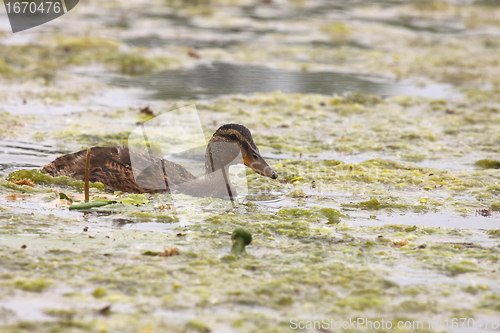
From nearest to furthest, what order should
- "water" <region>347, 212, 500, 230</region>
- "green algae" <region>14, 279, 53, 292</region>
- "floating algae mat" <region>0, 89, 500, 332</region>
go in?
"floating algae mat" <region>0, 89, 500, 332</region> → "green algae" <region>14, 279, 53, 292</region> → "water" <region>347, 212, 500, 230</region>

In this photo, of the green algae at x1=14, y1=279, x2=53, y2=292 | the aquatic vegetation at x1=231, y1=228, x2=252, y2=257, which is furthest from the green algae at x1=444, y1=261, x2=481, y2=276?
the green algae at x1=14, y1=279, x2=53, y2=292

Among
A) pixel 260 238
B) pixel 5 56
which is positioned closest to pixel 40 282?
pixel 260 238

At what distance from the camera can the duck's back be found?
6598 mm

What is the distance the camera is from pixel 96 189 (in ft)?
21.4

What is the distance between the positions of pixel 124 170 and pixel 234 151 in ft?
3.57

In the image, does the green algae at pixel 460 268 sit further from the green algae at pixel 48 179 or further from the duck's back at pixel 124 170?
the green algae at pixel 48 179

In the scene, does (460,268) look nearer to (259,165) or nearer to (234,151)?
(259,165)

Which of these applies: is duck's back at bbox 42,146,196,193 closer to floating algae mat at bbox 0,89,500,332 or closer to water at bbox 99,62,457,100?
floating algae mat at bbox 0,89,500,332

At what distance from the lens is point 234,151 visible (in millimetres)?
6652

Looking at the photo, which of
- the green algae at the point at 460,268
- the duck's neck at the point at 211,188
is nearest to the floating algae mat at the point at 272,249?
the green algae at the point at 460,268

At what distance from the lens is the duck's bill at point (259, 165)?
642 centimetres

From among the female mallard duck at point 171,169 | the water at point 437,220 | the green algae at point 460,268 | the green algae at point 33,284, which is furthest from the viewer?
the female mallard duck at point 171,169

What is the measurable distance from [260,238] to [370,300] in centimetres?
132

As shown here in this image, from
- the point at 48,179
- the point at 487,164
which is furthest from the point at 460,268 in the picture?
the point at 48,179
